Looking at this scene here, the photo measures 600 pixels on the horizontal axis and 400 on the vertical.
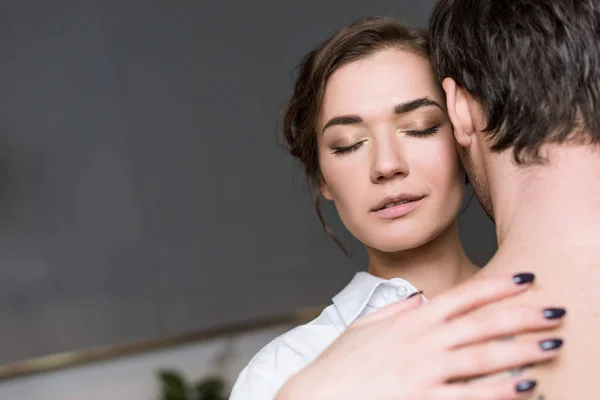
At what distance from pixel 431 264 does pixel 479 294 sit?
59 centimetres

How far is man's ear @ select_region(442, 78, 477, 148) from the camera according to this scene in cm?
119

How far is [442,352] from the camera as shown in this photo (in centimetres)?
96

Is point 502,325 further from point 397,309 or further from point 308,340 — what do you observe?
point 308,340

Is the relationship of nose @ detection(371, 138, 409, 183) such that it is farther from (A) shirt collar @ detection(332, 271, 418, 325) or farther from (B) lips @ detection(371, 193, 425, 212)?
(A) shirt collar @ detection(332, 271, 418, 325)

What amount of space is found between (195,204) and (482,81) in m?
2.92

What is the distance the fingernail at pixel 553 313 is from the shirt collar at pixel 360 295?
23.2 inches

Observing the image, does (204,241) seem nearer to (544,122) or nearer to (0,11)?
(0,11)

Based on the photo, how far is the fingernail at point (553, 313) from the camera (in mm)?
945

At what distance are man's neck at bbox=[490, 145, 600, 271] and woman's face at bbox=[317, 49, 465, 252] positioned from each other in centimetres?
38

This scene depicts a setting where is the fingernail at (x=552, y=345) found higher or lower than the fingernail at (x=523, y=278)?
lower

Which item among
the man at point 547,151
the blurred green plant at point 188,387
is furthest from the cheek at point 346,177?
the blurred green plant at point 188,387

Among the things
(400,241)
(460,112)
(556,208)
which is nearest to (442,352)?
(556,208)

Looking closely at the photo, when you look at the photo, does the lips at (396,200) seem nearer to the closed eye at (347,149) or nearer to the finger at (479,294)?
the closed eye at (347,149)

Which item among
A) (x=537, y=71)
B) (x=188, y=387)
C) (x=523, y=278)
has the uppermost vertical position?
(x=537, y=71)
